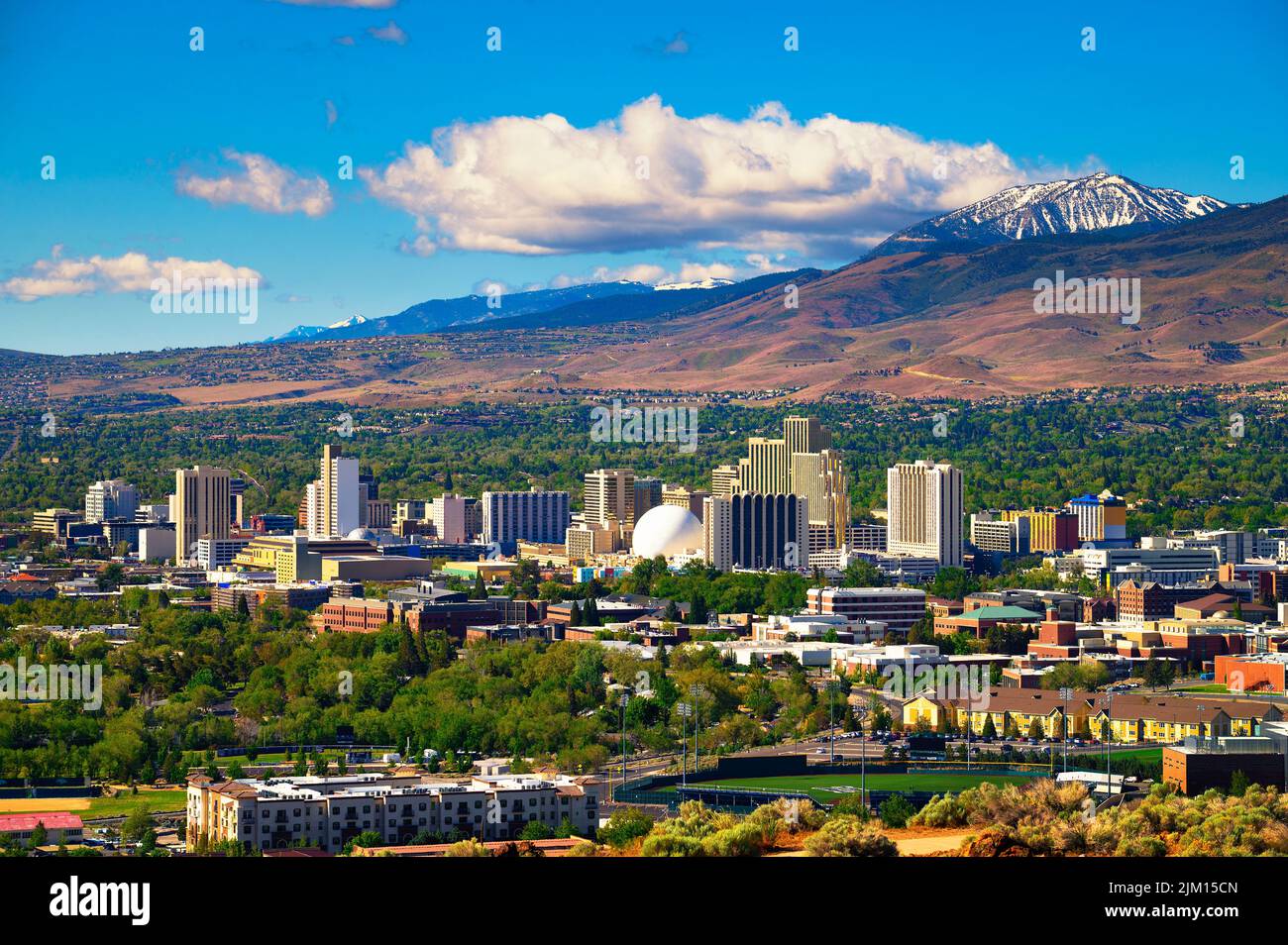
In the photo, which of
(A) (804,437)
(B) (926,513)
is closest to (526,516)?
(A) (804,437)

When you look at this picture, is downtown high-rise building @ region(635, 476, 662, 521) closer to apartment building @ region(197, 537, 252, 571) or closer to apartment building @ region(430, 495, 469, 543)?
apartment building @ region(430, 495, 469, 543)

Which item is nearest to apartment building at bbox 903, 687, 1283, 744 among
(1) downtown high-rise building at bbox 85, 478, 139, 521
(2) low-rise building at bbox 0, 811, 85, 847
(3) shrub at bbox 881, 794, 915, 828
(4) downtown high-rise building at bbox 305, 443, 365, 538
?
(3) shrub at bbox 881, 794, 915, 828

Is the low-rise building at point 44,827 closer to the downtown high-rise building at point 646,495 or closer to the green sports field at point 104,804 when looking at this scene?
the green sports field at point 104,804

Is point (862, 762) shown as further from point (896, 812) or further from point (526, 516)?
point (526, 516)

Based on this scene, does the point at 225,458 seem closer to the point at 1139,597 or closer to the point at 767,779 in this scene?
the point at 1139,597

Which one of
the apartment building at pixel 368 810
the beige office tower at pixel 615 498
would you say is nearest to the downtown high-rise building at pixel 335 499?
the beige office tower at pixel 615 498
